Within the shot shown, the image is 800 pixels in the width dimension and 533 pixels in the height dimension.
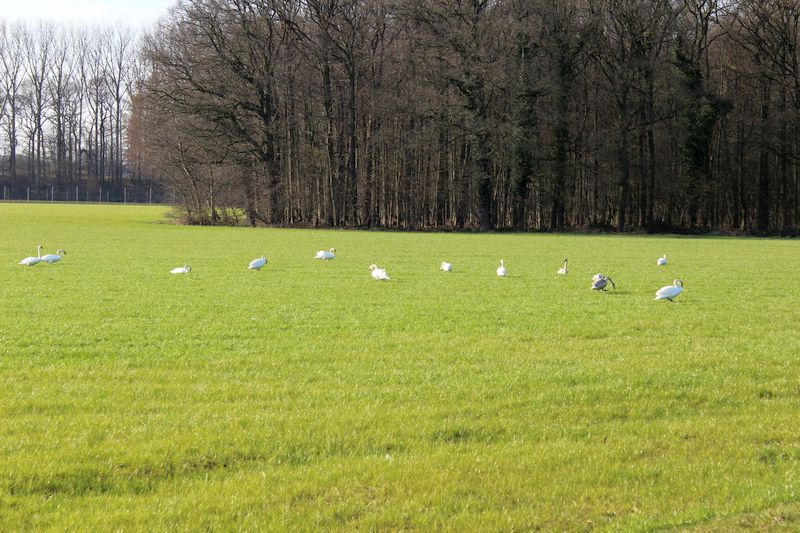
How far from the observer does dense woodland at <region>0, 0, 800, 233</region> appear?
50.6 metres

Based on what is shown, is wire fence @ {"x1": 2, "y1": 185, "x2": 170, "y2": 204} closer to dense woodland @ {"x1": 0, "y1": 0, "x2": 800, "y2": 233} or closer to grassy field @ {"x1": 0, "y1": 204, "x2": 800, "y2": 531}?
dense woodland @ {"x1": 0, "y1": 0, "x2": 800, "y2": 233}

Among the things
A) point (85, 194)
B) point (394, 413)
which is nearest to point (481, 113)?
point (394, 413)

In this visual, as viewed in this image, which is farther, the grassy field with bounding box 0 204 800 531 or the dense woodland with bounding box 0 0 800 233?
the dense woodland with bounding box 0 0 800 233

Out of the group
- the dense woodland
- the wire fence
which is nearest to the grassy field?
the dense woodland

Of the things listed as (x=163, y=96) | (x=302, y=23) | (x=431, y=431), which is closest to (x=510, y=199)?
(x=302, y=23)

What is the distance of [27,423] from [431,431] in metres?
3.43

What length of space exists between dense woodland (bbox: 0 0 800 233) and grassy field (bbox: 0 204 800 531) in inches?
1504

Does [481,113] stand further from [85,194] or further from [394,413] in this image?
[85,194]

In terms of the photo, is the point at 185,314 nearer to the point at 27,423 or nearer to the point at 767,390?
the point at 27,423

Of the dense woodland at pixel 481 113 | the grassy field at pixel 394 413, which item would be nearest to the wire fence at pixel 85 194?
the dense woodland at pixel 481 113

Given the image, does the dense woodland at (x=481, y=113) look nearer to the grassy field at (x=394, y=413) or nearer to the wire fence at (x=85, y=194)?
the grassy field at (x=394, y=413)

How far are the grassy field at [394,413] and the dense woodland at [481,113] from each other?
1504 inches

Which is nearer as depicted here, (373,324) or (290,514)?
(290,514)

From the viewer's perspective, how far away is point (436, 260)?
2583cm
